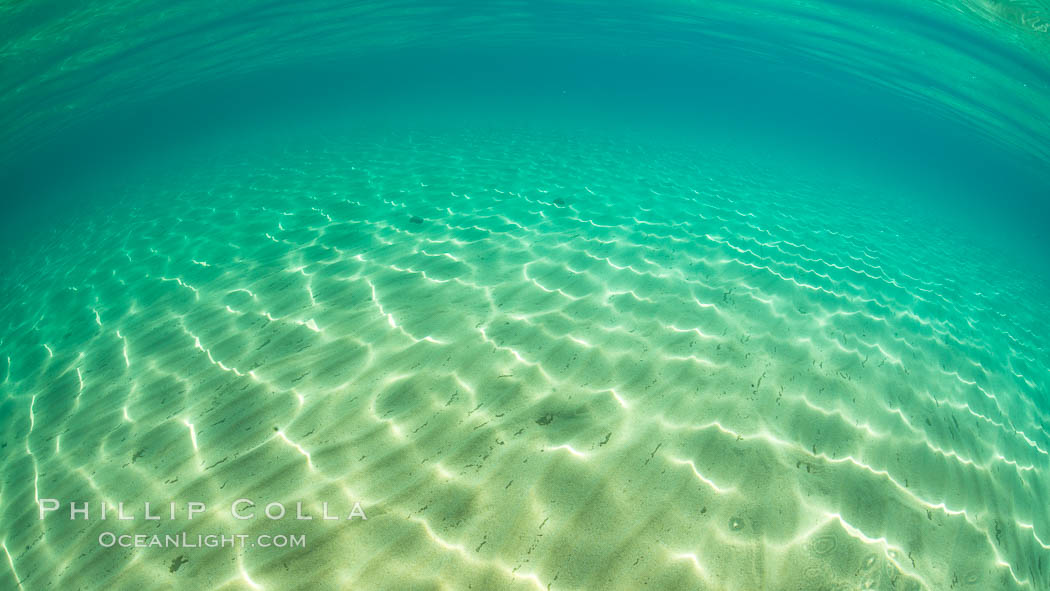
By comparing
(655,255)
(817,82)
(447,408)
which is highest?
(447,408)

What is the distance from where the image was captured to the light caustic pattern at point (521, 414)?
A: 238cm

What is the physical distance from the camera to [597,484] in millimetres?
2639

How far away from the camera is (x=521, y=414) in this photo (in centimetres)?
315

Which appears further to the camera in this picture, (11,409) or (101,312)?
(101,312)

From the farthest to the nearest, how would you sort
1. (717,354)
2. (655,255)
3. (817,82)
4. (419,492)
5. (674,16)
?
1. (817,82)
2. (674,16)
3. (655,255)
4. (717,354)
5. (419,492)

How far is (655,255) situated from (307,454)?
16.4ft

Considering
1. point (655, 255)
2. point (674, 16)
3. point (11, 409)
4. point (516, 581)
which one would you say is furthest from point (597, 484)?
point (674, 16)

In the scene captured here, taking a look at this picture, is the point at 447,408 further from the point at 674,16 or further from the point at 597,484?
the point at 674,16

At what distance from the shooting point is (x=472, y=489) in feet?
8.54

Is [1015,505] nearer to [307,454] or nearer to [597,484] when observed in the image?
[597,484]

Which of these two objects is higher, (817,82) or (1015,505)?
Result: (1015,505)

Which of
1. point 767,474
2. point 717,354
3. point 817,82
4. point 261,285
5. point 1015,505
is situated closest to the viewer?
point 767,474

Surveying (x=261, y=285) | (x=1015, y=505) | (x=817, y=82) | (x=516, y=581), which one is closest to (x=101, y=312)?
(x=261, y=285)

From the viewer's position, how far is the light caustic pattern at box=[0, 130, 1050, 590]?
238 cm
